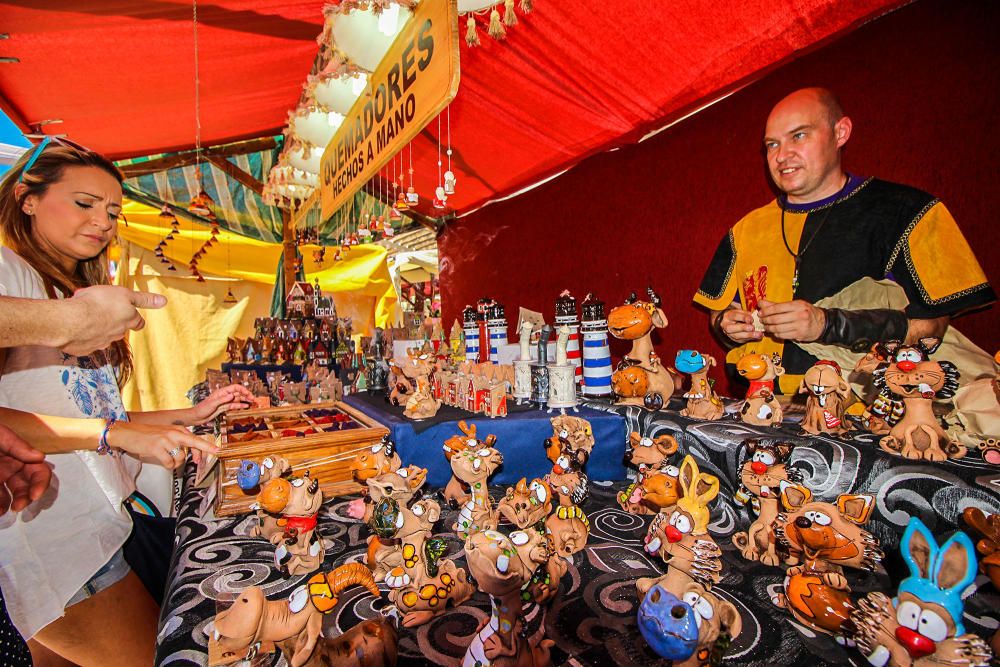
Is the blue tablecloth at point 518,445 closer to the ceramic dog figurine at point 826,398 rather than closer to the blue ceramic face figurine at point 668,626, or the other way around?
the ceramic dog figurine at point 826,398

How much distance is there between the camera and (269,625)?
3.39ft

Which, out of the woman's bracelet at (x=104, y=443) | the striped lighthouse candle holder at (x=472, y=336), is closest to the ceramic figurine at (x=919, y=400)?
the woman's bracelet at (x=104, y=443)

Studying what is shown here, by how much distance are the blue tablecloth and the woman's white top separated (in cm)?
103

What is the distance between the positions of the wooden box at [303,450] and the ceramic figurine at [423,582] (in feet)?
2.40

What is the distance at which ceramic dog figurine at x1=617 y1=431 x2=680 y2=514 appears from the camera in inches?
55.0

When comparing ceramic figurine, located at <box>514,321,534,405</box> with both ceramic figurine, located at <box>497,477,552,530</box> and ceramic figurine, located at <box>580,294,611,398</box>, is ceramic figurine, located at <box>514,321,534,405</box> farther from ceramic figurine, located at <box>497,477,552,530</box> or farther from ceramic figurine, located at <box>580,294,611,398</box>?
ceramic figurine, located at <box>497,477,552,530</box>

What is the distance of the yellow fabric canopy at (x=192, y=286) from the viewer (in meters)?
6.89

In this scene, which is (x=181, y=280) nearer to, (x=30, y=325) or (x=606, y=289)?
(x=606, y=289)

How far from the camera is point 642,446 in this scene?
1695 millimetres

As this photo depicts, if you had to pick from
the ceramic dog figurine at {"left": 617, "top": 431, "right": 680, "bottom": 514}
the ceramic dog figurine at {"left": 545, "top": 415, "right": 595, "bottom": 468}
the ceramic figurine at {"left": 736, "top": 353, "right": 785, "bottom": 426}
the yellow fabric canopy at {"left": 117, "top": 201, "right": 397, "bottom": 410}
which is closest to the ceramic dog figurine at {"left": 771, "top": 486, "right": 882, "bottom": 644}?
the ceramic dog figurine at {"left": 617, "top": 431, "right": 680, "bottom": 514}

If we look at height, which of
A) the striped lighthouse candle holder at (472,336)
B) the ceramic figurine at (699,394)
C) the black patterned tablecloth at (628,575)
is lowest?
the black patterned tablecloth at (628,575)

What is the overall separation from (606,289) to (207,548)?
2.73 metres

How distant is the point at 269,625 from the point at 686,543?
0.97 metres

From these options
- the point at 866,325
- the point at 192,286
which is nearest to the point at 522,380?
the point at 866,325
